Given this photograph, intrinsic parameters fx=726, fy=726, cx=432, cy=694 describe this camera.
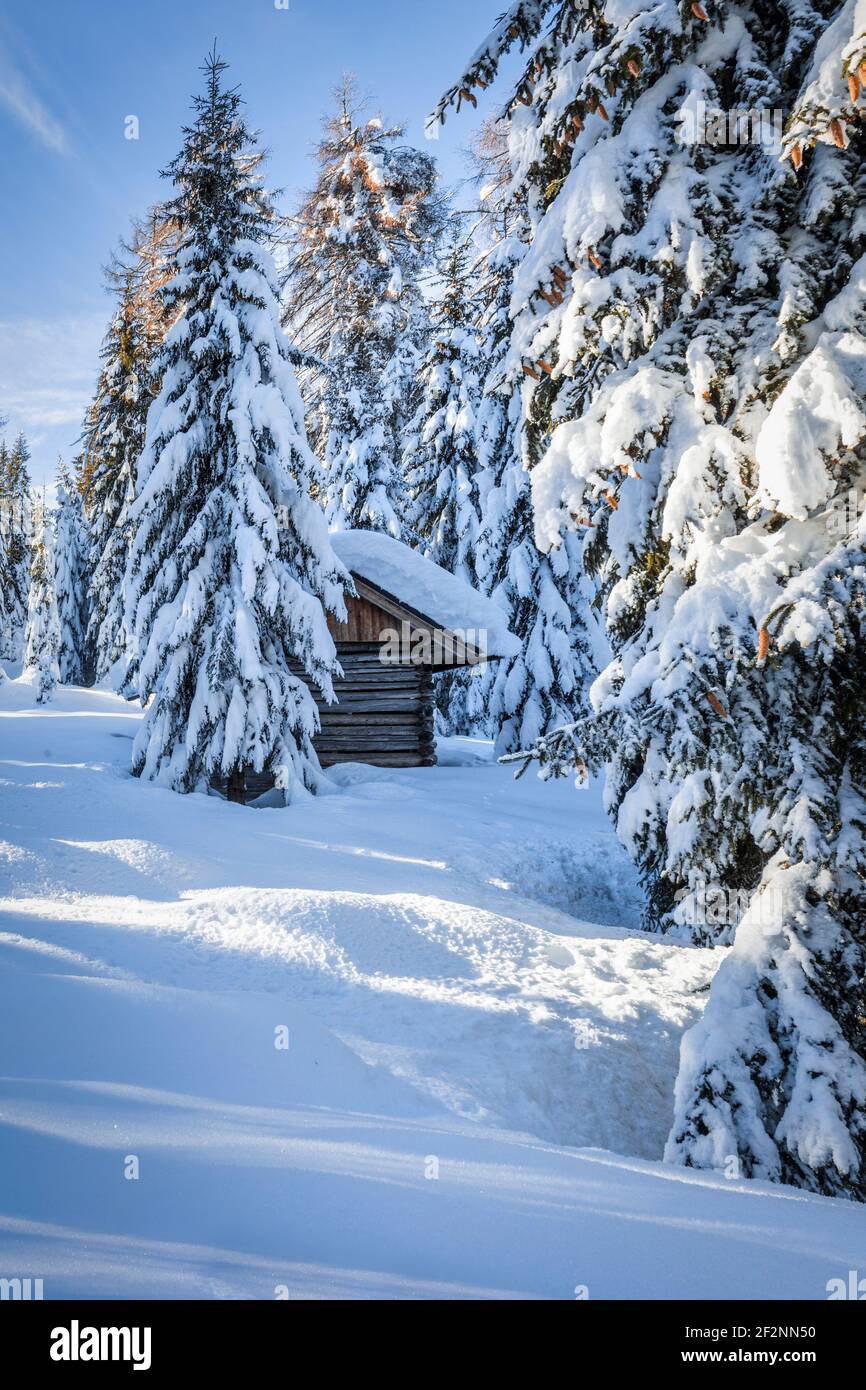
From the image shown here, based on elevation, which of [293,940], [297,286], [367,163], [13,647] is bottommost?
[293,940]

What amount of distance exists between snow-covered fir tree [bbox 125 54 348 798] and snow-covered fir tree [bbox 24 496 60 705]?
18288 mm

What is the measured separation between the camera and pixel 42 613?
3006 cm

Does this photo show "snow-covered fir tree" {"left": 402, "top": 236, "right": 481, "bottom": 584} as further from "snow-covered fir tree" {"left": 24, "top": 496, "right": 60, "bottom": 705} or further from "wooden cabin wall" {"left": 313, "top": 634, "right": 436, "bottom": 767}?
"snow-covered fir tree" {"left": 24, "top": 496, "right": 60, "bottom": 705}

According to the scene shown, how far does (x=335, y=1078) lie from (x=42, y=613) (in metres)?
31.1

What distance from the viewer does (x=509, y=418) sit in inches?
753

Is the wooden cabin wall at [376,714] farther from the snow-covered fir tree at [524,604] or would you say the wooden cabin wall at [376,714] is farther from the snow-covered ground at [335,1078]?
the snow-covered ground at [335,1078]

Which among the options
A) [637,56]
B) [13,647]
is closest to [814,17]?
[637,56]

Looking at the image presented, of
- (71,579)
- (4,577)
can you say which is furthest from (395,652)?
(4,577)

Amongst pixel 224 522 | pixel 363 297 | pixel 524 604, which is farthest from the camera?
pixel 363 297

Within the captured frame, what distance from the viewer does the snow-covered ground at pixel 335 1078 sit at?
86.9 inches

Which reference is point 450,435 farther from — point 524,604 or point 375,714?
point 375,714

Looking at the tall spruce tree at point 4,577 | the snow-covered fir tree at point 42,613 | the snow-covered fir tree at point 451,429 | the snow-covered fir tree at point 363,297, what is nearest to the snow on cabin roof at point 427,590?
the snow-covered fir tree at point 451,429

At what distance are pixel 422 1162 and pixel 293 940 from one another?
3201 mm

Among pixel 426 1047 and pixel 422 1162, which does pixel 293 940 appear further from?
pixel 422 1162
